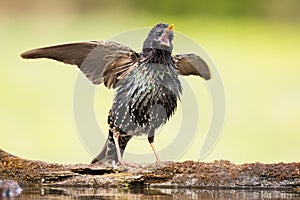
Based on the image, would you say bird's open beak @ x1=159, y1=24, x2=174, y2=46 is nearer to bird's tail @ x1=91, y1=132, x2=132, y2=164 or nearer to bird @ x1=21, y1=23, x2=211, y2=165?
bird @ x1=21, y1=23, x2=211, y2=165

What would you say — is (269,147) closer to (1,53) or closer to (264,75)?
(264,75)

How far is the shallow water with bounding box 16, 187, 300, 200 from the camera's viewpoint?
5.28 metres

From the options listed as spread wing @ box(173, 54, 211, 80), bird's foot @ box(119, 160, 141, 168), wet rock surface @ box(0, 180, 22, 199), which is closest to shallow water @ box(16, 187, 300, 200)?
wet rock surface @ box(0, 180, 22, 199)

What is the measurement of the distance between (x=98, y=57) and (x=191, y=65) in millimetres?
857

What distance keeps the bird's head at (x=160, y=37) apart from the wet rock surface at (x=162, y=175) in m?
0.93

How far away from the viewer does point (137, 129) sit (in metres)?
6.51

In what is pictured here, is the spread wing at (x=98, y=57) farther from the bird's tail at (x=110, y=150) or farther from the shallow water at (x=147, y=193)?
the shallow water at (x=147, y=193)

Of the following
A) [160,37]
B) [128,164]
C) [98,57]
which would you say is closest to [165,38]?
[160,37]

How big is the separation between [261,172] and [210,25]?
5062 millimetres

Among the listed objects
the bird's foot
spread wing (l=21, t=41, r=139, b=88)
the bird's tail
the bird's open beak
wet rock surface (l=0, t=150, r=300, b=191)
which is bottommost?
wet rock surface (l=0, t=150, r=300, b=191)

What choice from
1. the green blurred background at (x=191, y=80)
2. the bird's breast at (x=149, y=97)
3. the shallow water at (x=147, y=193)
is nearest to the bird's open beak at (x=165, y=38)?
the bird's breast at (x=149, y=97)

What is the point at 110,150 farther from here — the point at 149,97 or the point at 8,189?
the point at 8,189

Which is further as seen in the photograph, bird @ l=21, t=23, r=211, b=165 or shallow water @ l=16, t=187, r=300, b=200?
bird @ l=21, t=23, r=211, b=165

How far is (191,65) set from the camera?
6914 mm
